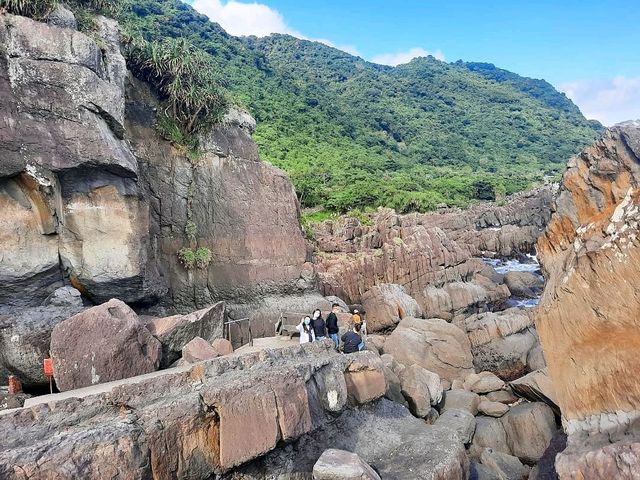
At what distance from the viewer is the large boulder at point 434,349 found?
712 inches

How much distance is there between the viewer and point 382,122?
11775 cm

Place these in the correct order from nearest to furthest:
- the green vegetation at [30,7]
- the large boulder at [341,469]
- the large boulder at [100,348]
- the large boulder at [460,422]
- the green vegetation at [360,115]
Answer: the large boulder at [341,469], the large boulder at [100,348], the large boulder at [460,422], the green vegetation at [30,7], the green vegetation at [360,115]

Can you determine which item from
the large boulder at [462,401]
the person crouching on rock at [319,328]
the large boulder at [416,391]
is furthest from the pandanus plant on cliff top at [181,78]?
the large boulder at [462,401]

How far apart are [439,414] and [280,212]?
12133 mm

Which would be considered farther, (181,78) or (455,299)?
(455,299)

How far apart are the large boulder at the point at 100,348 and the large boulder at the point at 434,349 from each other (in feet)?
35.7

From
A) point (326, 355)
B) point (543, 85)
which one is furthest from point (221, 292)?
point (543, 85)

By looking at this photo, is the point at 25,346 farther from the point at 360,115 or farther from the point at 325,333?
the point at 360,115

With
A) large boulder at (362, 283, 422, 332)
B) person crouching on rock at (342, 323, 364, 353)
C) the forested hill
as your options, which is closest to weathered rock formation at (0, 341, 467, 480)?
person crouching on rock at (342, 323, 364, 353)

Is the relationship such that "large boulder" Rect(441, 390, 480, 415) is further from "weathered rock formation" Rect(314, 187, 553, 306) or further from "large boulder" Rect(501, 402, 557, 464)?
"weathered rock formation" Rect(314, 187, 553, 306)

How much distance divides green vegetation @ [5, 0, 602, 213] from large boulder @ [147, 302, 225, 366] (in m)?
8.97

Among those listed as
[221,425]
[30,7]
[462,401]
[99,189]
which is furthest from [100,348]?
[30,7]

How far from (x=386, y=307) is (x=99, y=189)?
16650 millimetres

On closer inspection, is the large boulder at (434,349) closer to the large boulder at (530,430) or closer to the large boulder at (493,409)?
the large boulder at (493,409)
